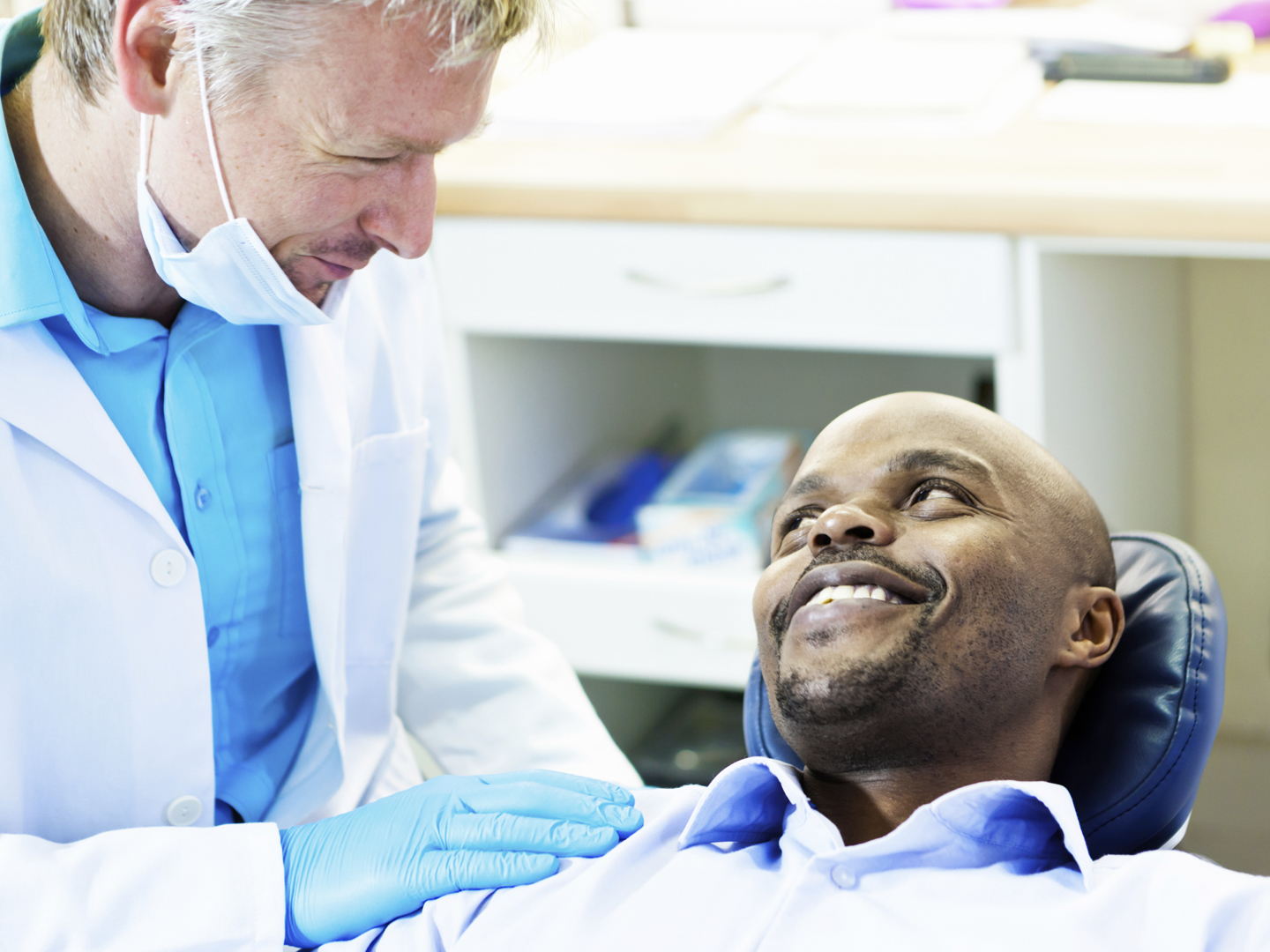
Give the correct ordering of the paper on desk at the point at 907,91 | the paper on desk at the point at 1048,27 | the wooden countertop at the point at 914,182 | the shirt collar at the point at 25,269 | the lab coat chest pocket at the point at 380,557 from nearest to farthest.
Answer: the shirt collar at the point at 25,269 < the lab coat chest pocket at the point at 380,557 < the wooden countertop at the point at 914,182 < the paper on desk at the point at 907,91 < the paper on desk at the point at 1048,27

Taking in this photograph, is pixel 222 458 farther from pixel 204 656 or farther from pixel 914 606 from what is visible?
pixel 914 606

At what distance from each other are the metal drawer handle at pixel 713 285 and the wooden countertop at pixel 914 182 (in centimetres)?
7

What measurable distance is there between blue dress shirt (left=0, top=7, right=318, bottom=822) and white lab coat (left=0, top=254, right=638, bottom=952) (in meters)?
0.03

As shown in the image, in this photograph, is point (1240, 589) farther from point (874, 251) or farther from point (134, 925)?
point (134, 925)

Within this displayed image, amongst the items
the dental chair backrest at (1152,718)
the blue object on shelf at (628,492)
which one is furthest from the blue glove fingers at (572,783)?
the blue object on shelf at (628,492)

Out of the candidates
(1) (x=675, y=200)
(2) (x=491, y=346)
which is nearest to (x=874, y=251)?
(1) (x=675, y=200)

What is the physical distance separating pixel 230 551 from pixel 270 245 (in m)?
0.28

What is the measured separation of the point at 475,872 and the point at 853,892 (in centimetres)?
28

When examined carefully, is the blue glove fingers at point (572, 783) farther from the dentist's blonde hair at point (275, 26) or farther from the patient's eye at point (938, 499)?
the dentist's blonde hair at point (275, 26)

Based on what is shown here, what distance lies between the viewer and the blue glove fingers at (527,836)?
1148 millimetres

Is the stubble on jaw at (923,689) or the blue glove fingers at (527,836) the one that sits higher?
the stubble on jaw at (923,689)

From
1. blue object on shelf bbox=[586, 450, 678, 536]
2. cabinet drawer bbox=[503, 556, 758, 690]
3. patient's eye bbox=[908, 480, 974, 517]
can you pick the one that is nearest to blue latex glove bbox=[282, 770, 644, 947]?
patient's eye bbox=[908, 480, 974, 517]

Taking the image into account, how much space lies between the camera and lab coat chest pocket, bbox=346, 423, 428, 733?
138cm

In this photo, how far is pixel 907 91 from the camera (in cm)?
189
